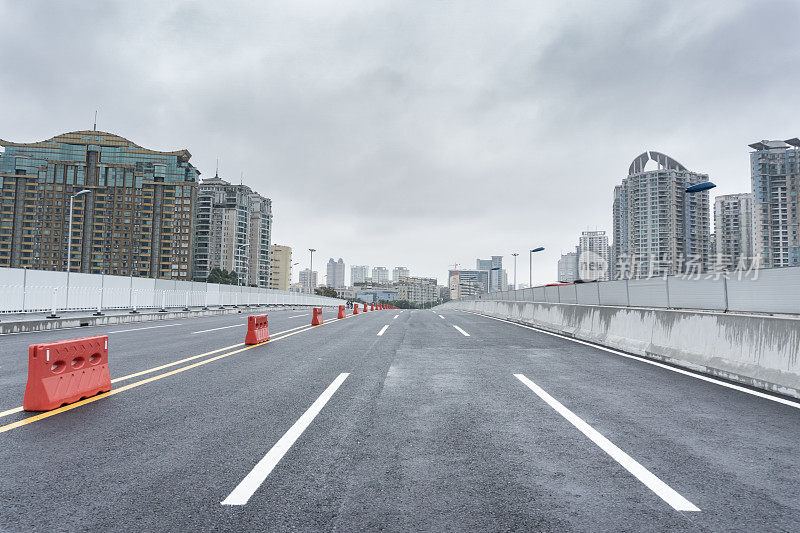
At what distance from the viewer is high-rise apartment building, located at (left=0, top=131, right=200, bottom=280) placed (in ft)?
539

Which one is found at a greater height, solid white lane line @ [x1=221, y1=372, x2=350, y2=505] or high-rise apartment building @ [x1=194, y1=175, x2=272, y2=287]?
high-rise apartment building @ [x1=194, y1=175, x2=272, y2=287]

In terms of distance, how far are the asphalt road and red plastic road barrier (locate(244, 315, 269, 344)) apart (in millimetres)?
4090

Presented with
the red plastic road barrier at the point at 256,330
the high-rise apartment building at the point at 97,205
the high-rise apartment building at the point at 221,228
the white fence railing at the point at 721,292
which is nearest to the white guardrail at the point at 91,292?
the red plastic road barrier at the point at 256,330

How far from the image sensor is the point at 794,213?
382ft

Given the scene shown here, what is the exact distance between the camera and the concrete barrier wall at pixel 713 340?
6645 millimetres

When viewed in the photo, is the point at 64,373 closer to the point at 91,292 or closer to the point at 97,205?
the point at 91,292

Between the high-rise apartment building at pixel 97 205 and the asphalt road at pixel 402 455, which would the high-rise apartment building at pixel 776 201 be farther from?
the high-rise apartment building at pixel 97 205

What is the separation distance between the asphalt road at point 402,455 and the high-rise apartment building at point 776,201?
448 ft

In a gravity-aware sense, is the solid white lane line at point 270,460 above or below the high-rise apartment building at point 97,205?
below

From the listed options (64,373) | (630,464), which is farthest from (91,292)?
(630,464)

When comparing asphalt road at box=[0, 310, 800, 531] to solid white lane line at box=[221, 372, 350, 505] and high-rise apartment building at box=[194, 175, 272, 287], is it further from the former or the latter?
high-rise apartment building at box=[194, 175, 272, 287]

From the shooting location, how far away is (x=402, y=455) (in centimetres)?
391

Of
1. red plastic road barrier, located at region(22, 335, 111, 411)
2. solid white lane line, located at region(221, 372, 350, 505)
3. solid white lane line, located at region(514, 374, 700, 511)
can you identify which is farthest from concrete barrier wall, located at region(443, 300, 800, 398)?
red plastic road barrier, located at region(22, 335, 111, 411)

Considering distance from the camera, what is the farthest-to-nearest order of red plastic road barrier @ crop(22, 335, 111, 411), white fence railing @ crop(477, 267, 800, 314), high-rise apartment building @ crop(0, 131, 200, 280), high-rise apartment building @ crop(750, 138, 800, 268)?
high-rise apartment building @ crop(0, 131, 200, 280) < high-rise apartment building @ crop(750, 138, 800, 268) < white fence railing @ crop(477, 267, 800, 314) < red plastic road barrier @ crop(22, 335, 111, 411)
